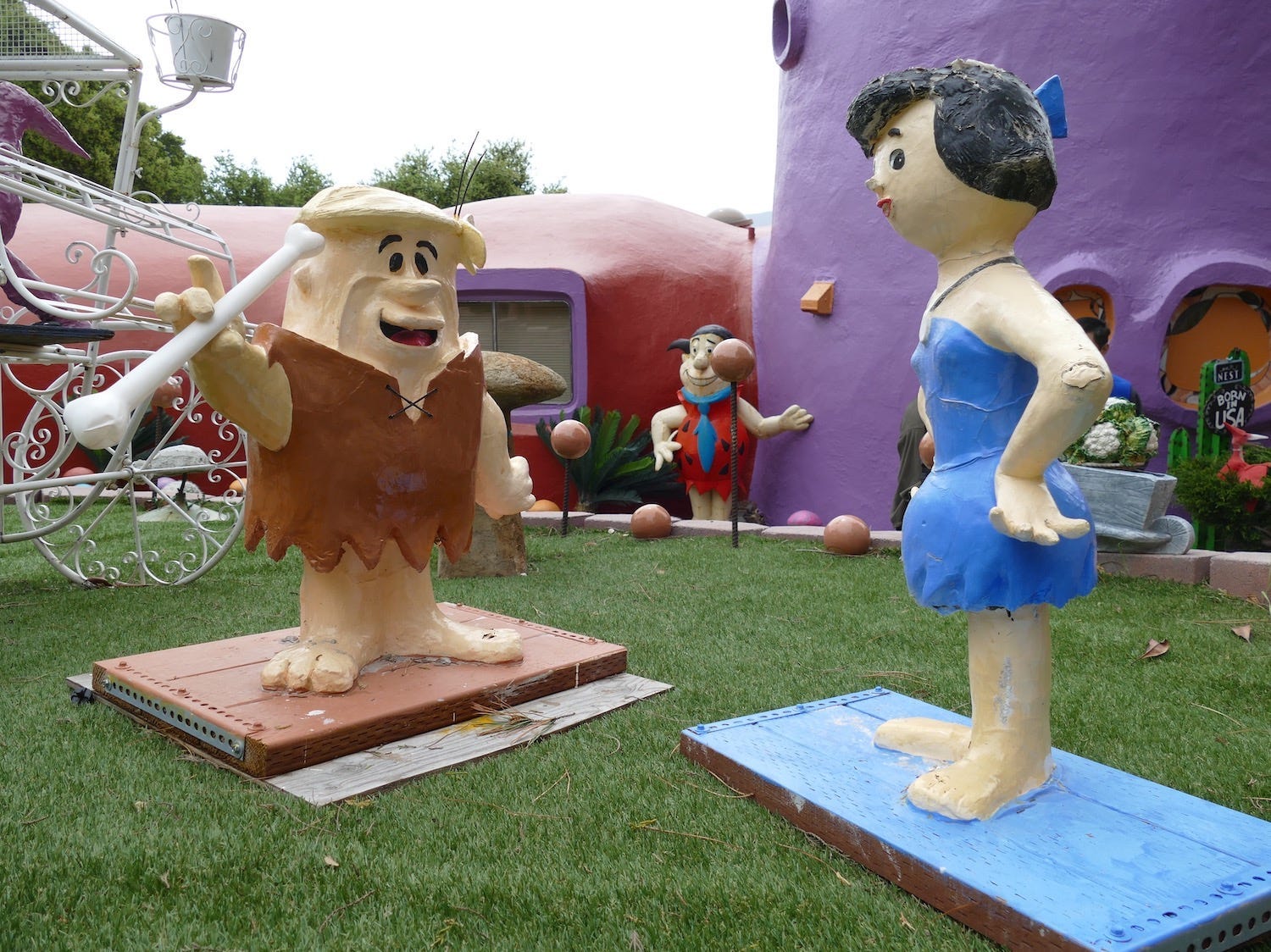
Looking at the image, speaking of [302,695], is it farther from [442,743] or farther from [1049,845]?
[1049,845]

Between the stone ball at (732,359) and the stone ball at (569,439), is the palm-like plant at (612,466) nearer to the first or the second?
the stone ball at (569,439)

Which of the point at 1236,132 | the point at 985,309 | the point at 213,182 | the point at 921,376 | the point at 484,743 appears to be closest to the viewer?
the point at 985,309

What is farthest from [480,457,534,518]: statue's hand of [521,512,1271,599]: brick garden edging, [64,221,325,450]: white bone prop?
[521,512,1271,599]: brick garden edging

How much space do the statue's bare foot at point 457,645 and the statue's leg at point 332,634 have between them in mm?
114

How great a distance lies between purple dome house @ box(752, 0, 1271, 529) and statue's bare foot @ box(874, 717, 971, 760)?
4.61 metres

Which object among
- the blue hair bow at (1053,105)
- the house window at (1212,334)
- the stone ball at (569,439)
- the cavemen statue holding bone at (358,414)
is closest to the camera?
the blue hair bow at (1053,105)

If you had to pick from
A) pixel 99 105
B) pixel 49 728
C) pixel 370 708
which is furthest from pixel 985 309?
pixel 99 105

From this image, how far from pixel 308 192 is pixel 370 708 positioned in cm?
2633

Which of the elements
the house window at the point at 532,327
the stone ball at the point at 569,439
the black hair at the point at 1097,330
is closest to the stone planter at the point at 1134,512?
the black hair at the point at 1097,330

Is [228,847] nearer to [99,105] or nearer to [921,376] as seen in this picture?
[921,376]

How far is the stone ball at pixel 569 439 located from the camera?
6145mm

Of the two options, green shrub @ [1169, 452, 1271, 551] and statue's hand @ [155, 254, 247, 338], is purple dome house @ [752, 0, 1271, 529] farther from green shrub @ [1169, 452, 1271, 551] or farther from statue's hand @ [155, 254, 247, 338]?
statue's hand @ [155, 254, 247, 338]

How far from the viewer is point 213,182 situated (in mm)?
24781

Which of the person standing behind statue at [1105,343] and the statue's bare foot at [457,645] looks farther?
the person standing behind statue at [1105,343]
